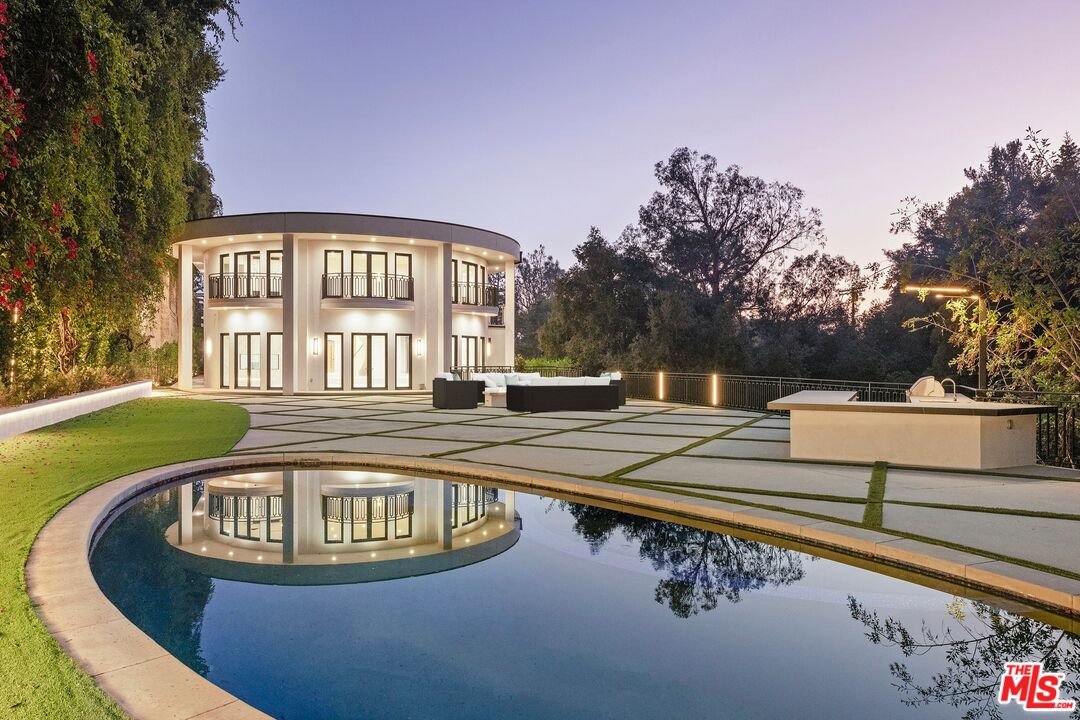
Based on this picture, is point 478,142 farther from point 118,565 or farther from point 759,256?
point 118,565

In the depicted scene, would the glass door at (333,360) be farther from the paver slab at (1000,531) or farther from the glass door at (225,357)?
the paver slab at (1000,531)

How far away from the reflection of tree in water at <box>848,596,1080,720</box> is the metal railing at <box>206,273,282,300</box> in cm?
2455

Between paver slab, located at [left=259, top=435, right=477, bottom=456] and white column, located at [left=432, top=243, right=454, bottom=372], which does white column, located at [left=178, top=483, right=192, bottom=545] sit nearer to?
paver slab, located at [left=259, top=435, right=477, bottom=456]

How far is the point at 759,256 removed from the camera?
32.6m

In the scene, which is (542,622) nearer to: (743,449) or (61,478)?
(61,478)

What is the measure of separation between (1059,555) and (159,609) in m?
6.09

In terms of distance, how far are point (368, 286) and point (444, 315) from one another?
3150 mm

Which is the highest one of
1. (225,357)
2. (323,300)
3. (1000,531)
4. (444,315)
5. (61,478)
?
(323,300)

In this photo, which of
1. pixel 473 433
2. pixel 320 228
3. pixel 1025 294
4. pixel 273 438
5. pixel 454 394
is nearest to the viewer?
pixel 1025 294

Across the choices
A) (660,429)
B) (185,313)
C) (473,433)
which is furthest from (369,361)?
(660,429)

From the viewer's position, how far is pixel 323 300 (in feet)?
80.2

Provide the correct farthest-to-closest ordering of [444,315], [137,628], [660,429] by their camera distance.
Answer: [444,315] < [660,429] < [137,628]

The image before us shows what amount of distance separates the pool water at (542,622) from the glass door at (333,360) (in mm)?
19052

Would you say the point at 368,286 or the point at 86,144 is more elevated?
the point at 368,286
